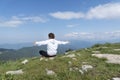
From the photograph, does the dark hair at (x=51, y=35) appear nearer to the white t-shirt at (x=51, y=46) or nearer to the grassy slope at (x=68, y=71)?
the white t-shirt at (x=51, y=46)

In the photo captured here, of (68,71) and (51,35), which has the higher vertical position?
(51,35)

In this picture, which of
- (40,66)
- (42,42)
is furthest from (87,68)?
(42,42)

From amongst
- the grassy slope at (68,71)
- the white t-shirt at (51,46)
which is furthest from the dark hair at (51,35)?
the grassy slope at (68,71)

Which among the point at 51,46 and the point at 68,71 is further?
the point at 51,46

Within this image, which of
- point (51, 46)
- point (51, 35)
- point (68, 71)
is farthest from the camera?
point (51, 46)

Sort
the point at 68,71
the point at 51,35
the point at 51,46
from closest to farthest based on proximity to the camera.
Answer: the point at 68,71
the point at 51,35
the point at 51,46

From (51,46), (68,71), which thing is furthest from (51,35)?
(68,71)

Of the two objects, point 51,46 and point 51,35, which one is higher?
point 51,35

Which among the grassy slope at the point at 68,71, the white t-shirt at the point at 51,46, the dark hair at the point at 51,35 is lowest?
Result: the grassy slope at the point at 68,71

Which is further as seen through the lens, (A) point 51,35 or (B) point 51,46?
(B) point 51,46

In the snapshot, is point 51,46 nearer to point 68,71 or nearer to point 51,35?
point 51,35

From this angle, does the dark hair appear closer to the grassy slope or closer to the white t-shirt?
the white t-shirt

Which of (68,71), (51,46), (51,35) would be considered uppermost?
(51,35)

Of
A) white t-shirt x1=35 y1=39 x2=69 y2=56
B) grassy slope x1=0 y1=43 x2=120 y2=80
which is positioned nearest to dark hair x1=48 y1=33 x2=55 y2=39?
white t-shirt x1=35 y1=39 x2=69 y2=56
